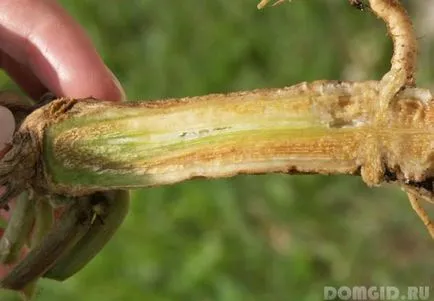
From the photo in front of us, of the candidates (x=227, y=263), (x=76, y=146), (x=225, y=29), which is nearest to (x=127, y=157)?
(x=76, y=146)

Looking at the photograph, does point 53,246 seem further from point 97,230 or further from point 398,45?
point 398,45

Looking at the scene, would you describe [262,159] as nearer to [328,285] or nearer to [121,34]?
[328,285]

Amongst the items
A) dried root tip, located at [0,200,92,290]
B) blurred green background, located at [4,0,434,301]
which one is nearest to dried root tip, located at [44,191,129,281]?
dried root tip, located at [0,200,92,290]

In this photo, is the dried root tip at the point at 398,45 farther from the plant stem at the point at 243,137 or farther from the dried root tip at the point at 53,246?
the dried root tip at the point at 53,246

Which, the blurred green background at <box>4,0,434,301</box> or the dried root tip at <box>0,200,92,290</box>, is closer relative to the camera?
the dried root tip at <box>0,200,92,290</box>

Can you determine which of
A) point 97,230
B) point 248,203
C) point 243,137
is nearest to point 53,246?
point 97,230

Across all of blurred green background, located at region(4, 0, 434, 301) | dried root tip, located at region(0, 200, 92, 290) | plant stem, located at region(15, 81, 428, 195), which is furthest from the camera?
blurred green background, located at region(4, 0, 434, 301)

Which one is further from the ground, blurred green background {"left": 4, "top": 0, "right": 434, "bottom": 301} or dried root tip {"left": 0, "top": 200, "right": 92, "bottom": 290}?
blurred green background {"left": 4, "top": 0, "right": 434, "bottom": 301}

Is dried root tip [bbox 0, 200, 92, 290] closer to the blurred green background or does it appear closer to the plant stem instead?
the plant stem
